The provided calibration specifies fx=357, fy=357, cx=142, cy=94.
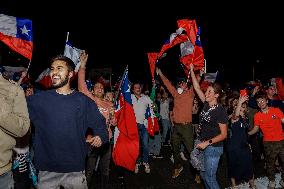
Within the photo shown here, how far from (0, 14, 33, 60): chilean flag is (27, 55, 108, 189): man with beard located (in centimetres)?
388

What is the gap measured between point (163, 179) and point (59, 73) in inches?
206

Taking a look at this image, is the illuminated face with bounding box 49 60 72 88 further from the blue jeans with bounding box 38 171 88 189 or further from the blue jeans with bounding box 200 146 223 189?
the blue jeans with bounding box 200 146 223 189

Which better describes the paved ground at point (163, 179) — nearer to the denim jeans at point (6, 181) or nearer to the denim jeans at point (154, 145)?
the denim jeans at point (154, 145)

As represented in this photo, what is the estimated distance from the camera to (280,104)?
9.38m

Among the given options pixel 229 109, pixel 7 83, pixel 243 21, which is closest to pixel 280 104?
pixel 229 109

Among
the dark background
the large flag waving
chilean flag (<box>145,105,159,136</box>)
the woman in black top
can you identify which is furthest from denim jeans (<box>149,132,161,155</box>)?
the dark background

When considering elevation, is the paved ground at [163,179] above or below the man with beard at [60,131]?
below

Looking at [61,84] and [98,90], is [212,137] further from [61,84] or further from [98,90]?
[61,84]

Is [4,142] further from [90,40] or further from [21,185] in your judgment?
[90,40]

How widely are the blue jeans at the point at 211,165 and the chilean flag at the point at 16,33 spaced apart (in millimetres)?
Answer: 4262

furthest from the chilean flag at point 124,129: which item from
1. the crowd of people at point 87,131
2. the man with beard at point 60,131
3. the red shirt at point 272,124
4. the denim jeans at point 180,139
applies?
the man with beard at point 60,131

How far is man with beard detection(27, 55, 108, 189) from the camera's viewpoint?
3.92 m

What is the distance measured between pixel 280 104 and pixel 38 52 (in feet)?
122

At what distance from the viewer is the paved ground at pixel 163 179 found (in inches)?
312
